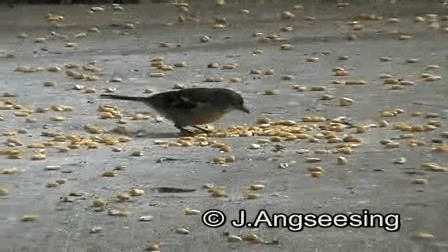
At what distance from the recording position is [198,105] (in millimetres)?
7234

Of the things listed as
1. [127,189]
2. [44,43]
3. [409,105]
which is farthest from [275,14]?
[127,189]

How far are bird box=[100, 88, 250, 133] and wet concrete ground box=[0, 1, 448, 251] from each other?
6.5 inches

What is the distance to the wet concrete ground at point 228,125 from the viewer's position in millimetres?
5129

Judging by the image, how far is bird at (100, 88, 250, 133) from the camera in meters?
7.21

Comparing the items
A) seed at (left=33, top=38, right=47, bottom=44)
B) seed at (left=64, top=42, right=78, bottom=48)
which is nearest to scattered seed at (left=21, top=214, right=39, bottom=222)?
seed at (left=64, top=42, right=78, bottom=48)

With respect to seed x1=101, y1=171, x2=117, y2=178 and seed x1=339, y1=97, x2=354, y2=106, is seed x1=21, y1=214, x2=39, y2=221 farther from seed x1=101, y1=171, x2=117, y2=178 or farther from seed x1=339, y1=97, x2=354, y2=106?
seed x1=339, y1=97, x2=354, y2=106

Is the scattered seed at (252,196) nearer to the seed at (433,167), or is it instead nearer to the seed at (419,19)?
the seed at (433,167)

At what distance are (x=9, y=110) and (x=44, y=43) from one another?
2.67 m

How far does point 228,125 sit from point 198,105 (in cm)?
41

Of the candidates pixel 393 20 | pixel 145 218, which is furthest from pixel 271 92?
pixel 145 218

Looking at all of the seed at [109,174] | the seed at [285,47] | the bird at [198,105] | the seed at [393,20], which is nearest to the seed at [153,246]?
the seed at [109,174]

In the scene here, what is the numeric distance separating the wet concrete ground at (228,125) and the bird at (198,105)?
165 millimetres

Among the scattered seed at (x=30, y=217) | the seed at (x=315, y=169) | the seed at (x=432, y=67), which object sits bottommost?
the seed at (x=432, y=67)

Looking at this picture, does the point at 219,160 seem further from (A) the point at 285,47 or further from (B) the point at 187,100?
(A) the point at 285,47
